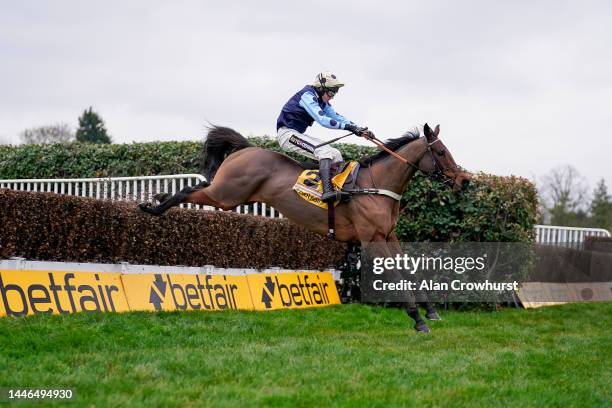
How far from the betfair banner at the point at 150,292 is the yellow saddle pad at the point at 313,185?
1.83 meters

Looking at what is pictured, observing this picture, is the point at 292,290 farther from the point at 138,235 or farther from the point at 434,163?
the point at 434,163

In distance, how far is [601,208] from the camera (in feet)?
125

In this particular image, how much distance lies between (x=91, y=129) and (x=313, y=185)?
41.2 metres

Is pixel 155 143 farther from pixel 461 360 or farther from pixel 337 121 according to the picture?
pixel 461 360

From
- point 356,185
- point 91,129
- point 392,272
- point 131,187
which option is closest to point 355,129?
point 356,185

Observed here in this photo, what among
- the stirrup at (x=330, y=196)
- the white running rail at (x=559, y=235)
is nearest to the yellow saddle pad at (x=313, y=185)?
the stirrup at (x=330, y=196)

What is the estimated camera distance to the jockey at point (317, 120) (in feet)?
28.0

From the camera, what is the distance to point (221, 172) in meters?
8.84

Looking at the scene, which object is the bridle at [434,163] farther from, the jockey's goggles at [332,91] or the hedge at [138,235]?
the hedge at [138,235]

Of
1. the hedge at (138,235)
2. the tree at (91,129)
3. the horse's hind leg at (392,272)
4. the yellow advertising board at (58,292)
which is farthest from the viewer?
the tree at (91,129)

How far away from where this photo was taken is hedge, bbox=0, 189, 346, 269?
766 centimetres

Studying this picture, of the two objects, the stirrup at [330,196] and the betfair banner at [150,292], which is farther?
the stirrup at [330,196]

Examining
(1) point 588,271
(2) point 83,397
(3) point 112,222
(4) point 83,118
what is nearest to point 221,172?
(3) point 112,222

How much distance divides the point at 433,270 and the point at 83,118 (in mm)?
39791
